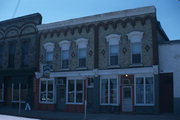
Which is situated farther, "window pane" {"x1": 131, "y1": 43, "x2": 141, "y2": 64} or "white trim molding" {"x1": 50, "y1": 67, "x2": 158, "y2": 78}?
"window pane" {"x1": 131, "y1": 43, "x2": 141, "y2": 64}

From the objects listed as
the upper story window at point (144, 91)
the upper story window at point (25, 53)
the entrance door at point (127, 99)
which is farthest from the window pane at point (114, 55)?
the upper story window at point (25, 53)

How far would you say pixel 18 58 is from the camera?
1125 inches

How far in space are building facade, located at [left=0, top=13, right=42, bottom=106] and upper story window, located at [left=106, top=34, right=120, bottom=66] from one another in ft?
26.6

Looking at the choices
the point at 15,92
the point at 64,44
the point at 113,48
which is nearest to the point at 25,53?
the point at 15,92

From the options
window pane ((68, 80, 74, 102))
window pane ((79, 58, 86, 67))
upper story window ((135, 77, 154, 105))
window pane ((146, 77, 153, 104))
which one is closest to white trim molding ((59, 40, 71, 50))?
window pane ((79, 58, 86, 67))

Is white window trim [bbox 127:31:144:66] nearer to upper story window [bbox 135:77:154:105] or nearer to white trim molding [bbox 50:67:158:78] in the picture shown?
white trim molding [bbox 50:67:158:78]

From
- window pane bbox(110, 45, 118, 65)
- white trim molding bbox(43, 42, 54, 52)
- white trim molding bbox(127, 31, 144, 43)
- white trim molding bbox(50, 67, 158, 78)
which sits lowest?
white trim molding bbox(50, 67, 158, 78)

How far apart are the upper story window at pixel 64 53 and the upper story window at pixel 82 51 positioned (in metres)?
1.23

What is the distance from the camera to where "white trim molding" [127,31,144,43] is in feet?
71.7

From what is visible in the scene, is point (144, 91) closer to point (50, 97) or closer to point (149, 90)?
point (149, 90)

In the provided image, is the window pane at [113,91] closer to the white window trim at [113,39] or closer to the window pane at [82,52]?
the white window trim at [113,39]

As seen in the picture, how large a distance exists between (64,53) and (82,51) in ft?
6.70

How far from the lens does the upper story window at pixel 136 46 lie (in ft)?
71.8

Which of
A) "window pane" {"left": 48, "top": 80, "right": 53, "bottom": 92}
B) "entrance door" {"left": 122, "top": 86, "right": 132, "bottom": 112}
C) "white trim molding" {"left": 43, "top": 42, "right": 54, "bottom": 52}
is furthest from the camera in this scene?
"white trim molding" {"left": 43, "top": 42, "right": 54, "bottom": 52}
